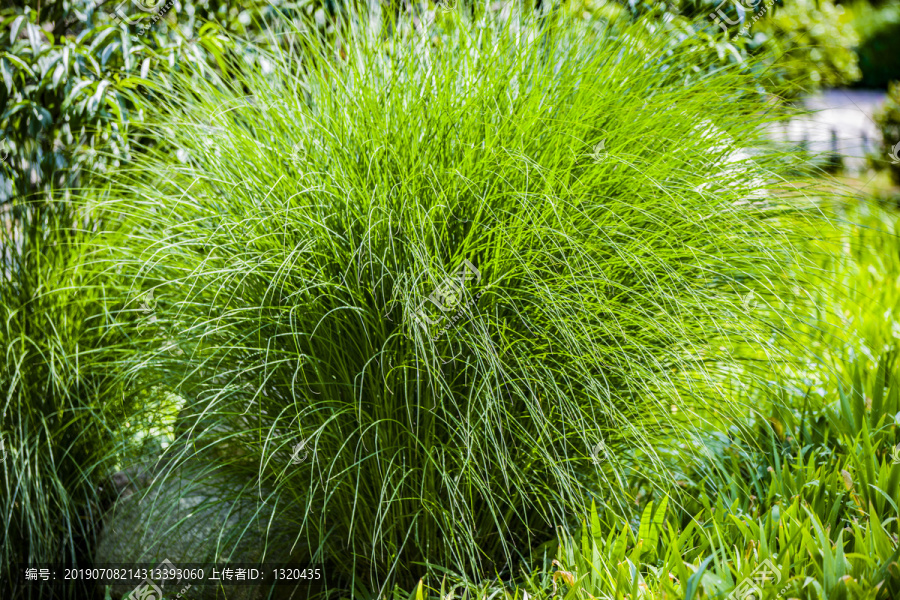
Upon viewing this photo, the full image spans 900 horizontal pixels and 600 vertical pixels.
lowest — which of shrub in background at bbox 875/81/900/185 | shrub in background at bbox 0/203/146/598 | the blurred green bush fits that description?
shrub in background at bbox 0/203/146/598

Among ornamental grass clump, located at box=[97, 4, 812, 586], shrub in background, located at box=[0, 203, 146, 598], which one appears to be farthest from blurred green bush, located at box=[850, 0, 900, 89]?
shrub in background, located at box=[0, 203, 146, 598]

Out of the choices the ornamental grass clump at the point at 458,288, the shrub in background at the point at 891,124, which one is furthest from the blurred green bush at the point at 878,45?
the ornamental grass clump at the point at 458,288

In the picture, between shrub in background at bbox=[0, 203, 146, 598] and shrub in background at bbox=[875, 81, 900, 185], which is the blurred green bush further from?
shrub in background at bbox=[0, 203, 146, 598]

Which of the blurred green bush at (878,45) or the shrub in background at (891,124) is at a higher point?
the blurred green bush at (878,45)

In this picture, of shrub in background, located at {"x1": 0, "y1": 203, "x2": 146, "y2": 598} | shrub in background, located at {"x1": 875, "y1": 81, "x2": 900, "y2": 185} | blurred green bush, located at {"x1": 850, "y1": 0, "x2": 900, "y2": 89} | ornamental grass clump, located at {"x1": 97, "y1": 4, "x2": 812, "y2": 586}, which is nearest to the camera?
ornamental grass clump, located at {"x1": 97, "y1": 4, "x2": 812, "y2": 586}

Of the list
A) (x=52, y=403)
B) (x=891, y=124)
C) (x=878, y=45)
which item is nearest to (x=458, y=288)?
(x=52, y=403)

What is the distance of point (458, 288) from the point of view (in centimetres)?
179

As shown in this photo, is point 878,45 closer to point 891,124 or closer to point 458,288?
point 891,124

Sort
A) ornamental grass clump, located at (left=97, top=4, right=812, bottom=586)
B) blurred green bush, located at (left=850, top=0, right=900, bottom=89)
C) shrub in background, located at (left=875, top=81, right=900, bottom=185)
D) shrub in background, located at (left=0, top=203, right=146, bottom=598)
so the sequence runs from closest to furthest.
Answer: ornamental grass clump, located at (left=97, top=4, right=812, bottom=586), shrub in background, located at (left=0, top=203, right=146, bottom=598), shrub in background, located at (left=875, top=81, right=900, bottom=185), blurred green bush, located at (left=850, top=0, right=900, bottom=89)

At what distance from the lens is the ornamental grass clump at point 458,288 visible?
1.82 m

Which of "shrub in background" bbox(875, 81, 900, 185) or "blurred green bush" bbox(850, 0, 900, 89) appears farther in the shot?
"blurred green bush" bbox(850, 0, 900, 89)

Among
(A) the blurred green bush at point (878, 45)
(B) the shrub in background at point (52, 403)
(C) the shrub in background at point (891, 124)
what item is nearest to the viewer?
(B) the shrub in background at point (52, 403)

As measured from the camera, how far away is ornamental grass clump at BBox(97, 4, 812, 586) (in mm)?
1815

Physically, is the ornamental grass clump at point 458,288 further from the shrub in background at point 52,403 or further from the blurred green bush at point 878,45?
the blurred green bush at point 878,45
